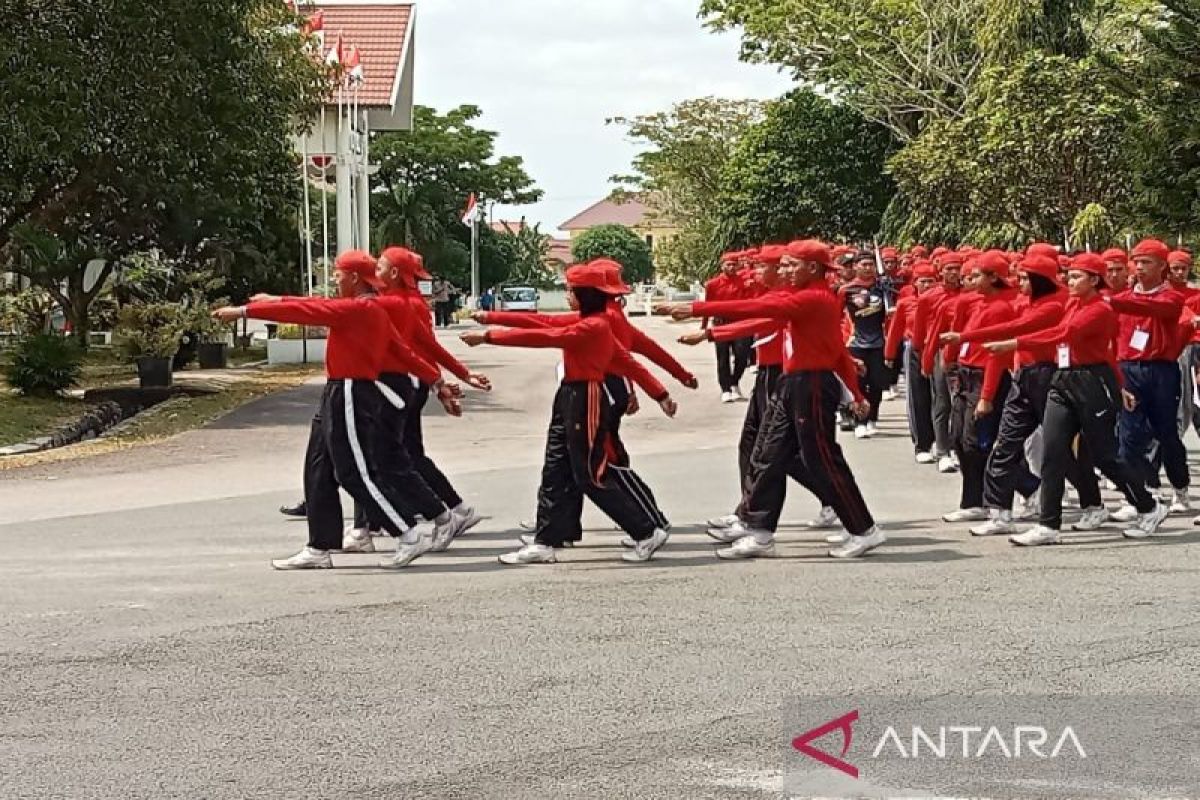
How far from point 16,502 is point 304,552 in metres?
4.40

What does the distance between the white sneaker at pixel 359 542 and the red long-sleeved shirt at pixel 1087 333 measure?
402 cm

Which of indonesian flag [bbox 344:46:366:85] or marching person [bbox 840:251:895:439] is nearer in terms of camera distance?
marching person [bbox 840:251:895:439]

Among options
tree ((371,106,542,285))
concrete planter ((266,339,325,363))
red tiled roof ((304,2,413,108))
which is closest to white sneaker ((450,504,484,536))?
concrete planter ((266,339,325,363))

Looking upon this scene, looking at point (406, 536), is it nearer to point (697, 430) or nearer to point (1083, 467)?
point (1083, 467)

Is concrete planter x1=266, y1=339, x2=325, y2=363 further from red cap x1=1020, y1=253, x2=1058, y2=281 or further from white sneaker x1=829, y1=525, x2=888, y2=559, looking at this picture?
white sneaker x1=829, y1=525, x2=888, y2=559

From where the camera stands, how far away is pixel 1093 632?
757 cm

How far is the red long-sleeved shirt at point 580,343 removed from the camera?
941 centimetres

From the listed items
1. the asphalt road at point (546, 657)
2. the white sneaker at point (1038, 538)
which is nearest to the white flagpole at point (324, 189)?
the asphalt road at point (546, 657)

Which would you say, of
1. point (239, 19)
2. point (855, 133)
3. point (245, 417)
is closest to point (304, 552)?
point (245, 417)

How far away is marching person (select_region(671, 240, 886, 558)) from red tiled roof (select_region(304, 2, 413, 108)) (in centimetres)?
3196

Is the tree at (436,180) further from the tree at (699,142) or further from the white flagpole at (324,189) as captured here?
the white flagpole at (324,189)

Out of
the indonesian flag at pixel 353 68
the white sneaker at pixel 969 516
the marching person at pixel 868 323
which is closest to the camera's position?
the white sneaker at pixel 969 516

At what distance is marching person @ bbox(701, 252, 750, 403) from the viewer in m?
19.8

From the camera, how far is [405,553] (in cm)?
972
